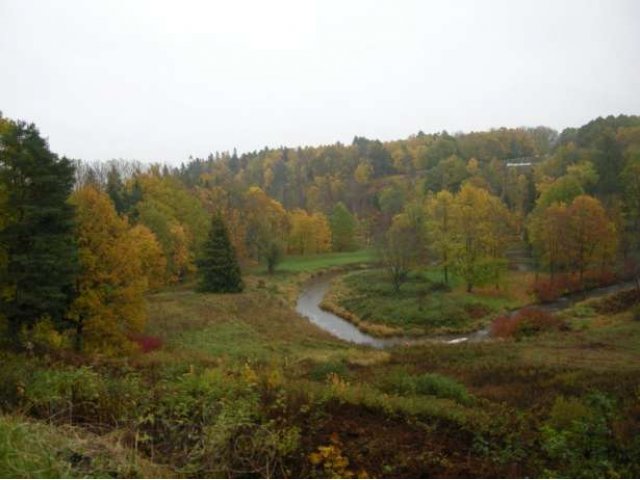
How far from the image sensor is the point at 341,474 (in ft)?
17.2

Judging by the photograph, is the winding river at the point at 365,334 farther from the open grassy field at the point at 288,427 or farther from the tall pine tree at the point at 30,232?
the open grassy field at the point at 288,427

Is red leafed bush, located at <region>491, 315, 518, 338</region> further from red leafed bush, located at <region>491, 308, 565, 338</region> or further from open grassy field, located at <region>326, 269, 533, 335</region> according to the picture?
open grassy field, located at <region>326, 269, 533, 335</region>

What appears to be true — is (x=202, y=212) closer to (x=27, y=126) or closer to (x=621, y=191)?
(x=27, y=126)

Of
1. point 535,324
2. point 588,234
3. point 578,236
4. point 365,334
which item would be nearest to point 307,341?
point 365,334

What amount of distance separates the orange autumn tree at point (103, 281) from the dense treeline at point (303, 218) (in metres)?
0.05

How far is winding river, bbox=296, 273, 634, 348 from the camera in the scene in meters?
29.3

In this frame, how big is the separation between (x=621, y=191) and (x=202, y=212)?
Result: 46892 mm

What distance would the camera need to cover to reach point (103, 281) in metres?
17.8

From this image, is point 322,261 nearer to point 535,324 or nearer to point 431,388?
point 535,324

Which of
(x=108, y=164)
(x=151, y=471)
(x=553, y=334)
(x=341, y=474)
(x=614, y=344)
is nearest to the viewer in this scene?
(x=151, y=471)

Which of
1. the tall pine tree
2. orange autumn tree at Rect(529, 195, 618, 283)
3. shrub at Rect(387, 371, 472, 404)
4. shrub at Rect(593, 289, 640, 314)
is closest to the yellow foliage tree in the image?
the tall pine tree

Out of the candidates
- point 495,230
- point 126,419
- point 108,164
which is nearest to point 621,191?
point 495,230

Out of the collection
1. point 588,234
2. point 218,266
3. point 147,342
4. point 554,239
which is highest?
point 588,234

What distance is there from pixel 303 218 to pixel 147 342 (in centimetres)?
4540
